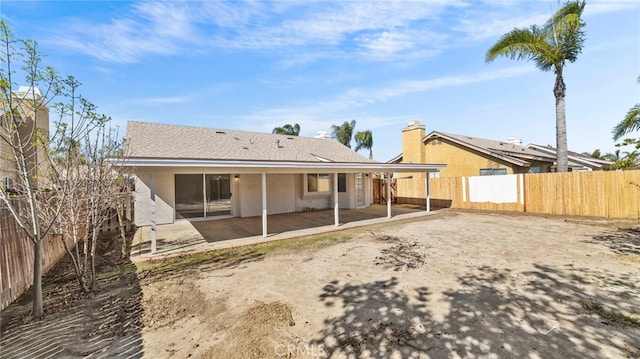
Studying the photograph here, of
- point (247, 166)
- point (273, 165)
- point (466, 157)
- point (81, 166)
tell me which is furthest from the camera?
point (466, 157)

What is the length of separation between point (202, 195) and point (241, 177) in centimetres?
185

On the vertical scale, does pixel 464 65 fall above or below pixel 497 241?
above

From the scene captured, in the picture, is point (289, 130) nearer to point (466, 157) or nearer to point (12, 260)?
point (466, 157)

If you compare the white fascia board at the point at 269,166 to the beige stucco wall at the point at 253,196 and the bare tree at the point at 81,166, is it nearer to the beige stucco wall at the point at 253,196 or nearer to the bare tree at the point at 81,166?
the bare tree at the point at 81,166

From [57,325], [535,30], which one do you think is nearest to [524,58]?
[535,30]

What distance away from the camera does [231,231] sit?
9453 mm

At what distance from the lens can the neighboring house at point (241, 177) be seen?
10.0 meters

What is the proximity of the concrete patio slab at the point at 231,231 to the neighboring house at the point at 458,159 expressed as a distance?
4942mm

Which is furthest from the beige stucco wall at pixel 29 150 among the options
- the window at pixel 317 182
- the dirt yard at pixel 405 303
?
the window at pixel 317 182

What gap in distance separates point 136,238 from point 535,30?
60.6 ft

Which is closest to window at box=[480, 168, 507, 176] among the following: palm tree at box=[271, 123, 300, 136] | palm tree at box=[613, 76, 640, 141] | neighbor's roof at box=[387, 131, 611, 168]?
neighbor's roof at box=[387, 131, 611, 168]

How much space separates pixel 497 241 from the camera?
7.46 m

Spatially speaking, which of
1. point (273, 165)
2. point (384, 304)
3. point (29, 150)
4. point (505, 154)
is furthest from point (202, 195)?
point (505, 154)

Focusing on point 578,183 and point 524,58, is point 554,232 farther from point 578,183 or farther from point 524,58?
point 524,58
